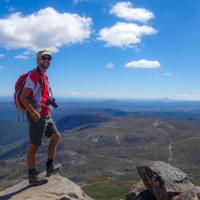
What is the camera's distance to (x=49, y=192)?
663 inches

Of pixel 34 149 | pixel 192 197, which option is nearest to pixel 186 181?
pixel 192 197

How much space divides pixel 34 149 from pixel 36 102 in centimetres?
226

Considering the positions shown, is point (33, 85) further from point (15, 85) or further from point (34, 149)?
point (34, 149)

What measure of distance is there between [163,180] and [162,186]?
0.95 ft

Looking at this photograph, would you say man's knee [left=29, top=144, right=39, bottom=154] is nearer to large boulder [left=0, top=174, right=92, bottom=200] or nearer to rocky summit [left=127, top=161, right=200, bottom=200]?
large boulder [left=0, top=174, right=92, bottom=200]

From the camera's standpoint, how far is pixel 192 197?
690 inches

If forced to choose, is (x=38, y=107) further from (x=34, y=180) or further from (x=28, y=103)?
(x=34, y=180)

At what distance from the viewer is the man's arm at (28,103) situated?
52.0ft

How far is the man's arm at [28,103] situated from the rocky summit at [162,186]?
6.66 m


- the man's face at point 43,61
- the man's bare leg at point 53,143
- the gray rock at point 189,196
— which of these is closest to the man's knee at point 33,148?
the man's bare leg at point 53,143

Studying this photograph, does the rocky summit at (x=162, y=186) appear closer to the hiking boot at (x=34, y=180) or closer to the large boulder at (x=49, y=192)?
the large boulder at (x=49, y=192)

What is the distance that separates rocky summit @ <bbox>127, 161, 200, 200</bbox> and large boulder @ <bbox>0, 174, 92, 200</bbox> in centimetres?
340

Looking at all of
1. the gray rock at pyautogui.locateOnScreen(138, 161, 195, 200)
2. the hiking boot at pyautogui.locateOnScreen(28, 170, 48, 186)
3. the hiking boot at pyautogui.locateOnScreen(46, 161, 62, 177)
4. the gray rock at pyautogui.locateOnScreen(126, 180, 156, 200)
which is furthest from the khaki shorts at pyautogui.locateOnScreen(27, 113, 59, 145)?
the gray rock at pyautogui.locateOnScreen(126, 180, 156, 200)

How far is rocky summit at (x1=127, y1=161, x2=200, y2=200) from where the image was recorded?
1775 centimetres
